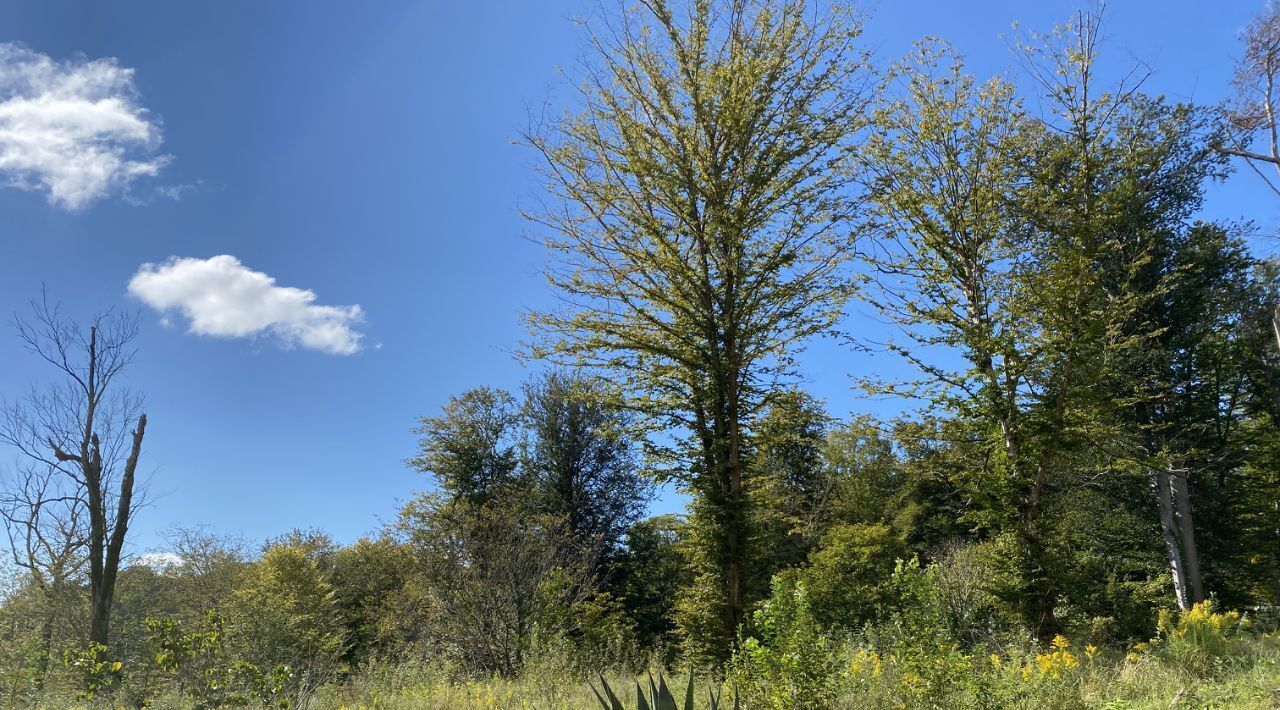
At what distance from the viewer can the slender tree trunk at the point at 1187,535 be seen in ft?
56.2

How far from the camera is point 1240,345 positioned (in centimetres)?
1997

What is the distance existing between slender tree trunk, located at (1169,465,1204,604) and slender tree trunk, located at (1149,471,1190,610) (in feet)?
0.48

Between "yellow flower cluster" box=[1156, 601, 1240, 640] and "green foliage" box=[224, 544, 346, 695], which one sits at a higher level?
"yellow flower cluster" box=[1156, 601, 1240, 640]

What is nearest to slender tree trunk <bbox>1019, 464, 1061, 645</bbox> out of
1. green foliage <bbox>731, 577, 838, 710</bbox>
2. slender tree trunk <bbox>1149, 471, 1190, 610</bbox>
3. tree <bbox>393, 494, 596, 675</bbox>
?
green foliage <bbox>731, 577, 838, 710</bbox>

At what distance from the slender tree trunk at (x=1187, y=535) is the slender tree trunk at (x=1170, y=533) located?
Answer: 15 cm

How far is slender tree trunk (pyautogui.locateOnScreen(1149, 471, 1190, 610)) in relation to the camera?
1733cm

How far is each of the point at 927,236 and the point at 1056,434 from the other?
3.58m

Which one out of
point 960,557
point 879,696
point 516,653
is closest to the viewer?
point 879,696

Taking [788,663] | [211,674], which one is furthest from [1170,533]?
[211,674]

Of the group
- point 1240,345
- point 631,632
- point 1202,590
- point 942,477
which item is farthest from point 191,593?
point 1240,345

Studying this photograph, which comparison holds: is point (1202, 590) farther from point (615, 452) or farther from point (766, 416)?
point (615, 452)

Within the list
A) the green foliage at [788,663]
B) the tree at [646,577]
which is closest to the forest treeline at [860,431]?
the green foliage at [788,663]

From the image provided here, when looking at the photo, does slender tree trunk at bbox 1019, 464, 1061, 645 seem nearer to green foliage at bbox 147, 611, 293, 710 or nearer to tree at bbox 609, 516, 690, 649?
green foliage at bbox 147, 611, 293, 710

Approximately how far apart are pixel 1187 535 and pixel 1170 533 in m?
0.44
